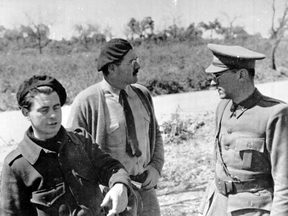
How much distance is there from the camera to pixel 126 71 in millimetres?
2938

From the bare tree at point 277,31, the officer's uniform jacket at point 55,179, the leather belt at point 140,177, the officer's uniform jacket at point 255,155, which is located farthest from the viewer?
the bare tree at point 277,31

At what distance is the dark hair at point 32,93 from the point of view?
6.56 feet

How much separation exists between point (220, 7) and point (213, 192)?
30.1 ft

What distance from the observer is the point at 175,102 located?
923 centimetres

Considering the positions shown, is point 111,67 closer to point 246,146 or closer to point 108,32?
point 246,146

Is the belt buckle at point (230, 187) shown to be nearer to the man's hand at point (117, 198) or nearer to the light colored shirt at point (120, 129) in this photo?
the light colored shirt at point (120, 129)

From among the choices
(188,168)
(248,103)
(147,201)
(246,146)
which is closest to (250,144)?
(246,146)

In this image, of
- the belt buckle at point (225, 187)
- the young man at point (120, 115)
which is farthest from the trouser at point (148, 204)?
the belt buckle at point (225, 187)

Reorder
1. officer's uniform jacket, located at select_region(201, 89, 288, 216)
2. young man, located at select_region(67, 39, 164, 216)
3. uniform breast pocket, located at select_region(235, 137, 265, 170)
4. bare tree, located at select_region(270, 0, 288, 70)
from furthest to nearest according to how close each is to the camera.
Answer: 1. bare tree, located at select_region(270, 0, 288, 70)
2. young man, located at select_region(67, 39, 164, 216)
3. uniform breast pocket, located at select_region(235, 137, 265, 170)
4. officer's uniform jacket, located at select_region(201, 89, 288, 216)

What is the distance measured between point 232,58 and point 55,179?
139 centimetres

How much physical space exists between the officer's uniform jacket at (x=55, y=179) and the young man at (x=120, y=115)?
2.52 feet

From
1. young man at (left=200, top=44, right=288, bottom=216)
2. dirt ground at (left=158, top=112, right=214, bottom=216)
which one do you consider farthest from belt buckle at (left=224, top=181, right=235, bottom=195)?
dirt ground at (left=158, top=112, right=214, bottom=216)

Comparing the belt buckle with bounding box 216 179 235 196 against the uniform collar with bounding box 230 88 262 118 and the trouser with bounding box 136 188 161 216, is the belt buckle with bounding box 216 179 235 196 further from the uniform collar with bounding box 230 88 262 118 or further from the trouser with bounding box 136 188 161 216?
the trouser with bounding box 136 188 161 216

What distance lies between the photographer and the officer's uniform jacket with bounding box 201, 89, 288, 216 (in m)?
2.34
